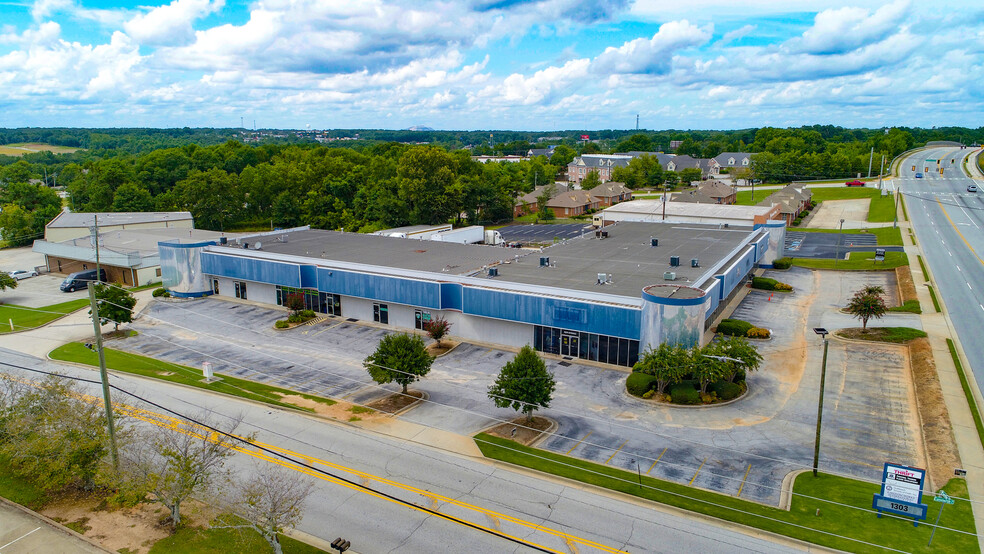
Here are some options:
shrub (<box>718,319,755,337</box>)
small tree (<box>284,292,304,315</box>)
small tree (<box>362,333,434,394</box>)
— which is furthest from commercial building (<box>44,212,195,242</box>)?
shrub (<box>718,319,755,337</box>)

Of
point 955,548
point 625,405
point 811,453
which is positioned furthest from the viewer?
point 625,405

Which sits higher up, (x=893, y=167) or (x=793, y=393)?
(x=893, y=167)

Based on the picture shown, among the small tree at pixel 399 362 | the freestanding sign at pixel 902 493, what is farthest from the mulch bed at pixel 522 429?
the freestanding sign at pixel 902 493

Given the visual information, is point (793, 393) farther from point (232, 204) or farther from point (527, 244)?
point (232, 204)

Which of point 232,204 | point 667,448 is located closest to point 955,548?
point 667,448

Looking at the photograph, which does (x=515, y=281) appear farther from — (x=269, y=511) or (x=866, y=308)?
(x=269, y=511)
